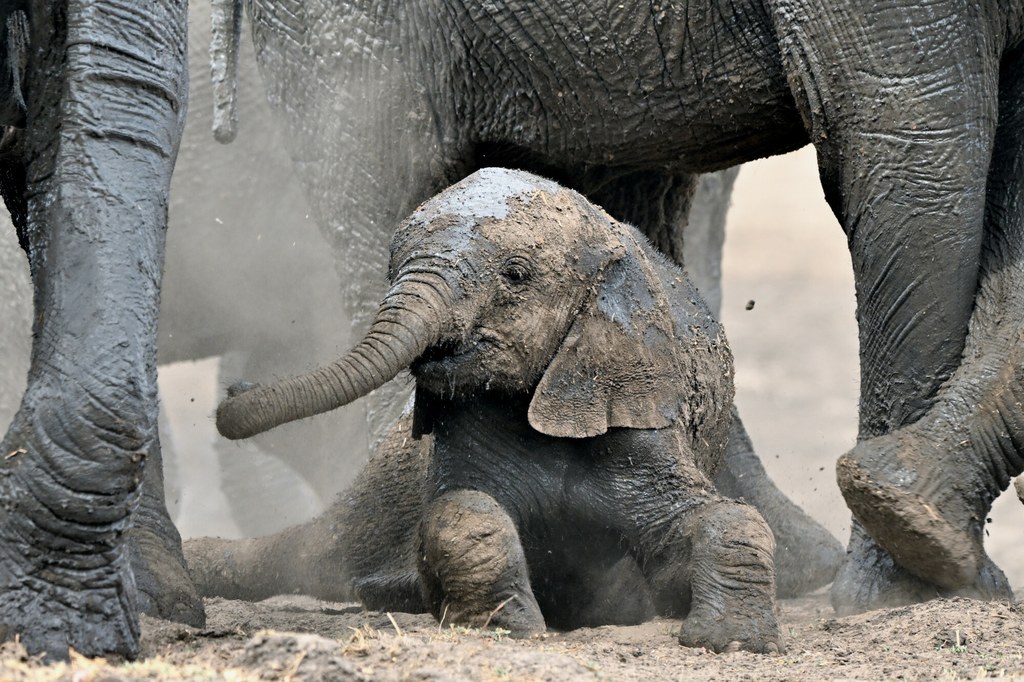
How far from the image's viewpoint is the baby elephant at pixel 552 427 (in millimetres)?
3889

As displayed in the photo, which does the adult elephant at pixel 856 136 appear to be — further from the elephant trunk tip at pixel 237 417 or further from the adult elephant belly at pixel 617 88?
the elephant trunk tip at pixel 237 417

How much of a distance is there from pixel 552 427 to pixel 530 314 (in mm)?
251

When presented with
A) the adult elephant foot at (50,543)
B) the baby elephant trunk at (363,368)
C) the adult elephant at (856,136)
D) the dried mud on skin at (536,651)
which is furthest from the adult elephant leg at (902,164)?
the adult elephant foot at (50,543)

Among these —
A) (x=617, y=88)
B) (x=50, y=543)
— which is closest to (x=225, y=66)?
(x=617, y=88)

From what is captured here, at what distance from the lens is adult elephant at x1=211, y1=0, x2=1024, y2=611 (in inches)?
180

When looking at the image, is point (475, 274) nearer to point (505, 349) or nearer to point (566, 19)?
point (505, 349)

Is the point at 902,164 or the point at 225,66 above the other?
the point at 225,66

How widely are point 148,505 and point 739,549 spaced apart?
132 centimetres

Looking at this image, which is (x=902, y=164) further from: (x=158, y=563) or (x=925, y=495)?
(x=158, y=563)

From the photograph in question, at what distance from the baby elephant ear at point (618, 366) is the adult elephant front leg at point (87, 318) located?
1.11 metres

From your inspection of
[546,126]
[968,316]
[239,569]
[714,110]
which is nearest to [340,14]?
[546,126]

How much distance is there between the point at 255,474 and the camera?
9078mm

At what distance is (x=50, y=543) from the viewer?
10.1 ft

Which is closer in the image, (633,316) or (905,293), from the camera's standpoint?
(633,316)
